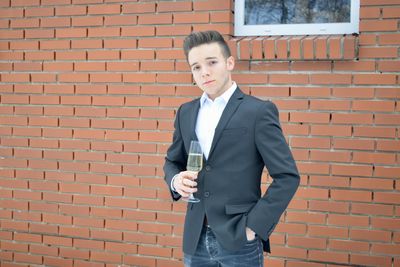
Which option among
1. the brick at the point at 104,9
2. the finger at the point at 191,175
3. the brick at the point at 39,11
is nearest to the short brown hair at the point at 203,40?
the finger at the point at 191,175

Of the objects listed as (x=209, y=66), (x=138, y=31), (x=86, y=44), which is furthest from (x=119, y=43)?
(x=209, y=66)

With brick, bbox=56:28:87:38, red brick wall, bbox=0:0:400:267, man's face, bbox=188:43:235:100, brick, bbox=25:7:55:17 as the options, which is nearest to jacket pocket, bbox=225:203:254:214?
man's face, bbox=188:43:235:100

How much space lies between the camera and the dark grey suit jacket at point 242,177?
2.15m

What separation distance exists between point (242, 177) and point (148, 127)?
1.70 meters

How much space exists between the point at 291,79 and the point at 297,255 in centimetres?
128

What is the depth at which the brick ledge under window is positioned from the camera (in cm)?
330

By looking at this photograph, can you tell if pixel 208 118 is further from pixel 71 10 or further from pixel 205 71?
pixel 71 10

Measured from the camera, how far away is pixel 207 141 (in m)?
2.35

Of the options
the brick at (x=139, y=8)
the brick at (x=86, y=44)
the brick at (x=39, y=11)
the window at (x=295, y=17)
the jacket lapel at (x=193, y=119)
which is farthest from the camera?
the brick at (x=39, y=11)

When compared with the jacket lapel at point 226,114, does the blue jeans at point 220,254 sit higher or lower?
lower

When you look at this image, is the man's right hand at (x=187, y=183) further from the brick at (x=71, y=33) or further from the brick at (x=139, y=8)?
the brick at (x=71, y=33)

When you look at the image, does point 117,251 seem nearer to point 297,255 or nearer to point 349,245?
point 297,255

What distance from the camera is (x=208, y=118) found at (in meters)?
2.38

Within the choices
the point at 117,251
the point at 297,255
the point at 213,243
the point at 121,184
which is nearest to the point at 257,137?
the point at 213,243
